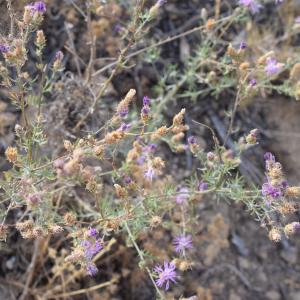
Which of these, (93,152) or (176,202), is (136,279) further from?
(93,152)

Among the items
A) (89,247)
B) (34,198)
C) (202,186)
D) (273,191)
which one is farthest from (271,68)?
(34,198)

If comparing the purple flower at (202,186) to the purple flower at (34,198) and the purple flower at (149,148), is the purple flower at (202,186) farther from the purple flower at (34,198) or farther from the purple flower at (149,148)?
the purple flower at (34,198)

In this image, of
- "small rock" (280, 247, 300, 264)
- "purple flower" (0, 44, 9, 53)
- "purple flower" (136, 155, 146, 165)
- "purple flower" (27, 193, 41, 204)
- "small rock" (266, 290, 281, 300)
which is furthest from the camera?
"small rock" (280, 247, 300, 264)

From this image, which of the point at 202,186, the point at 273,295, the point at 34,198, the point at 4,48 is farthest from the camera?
the point at 273,295

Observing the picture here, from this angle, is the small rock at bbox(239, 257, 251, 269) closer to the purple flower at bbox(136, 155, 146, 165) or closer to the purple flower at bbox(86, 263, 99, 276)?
the purple flower at bbox(136, 155, 146, 165)

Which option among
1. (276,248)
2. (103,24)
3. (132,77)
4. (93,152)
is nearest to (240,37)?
(132,77)

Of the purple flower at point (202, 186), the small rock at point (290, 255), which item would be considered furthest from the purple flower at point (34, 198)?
the small rock at point (290, 255)

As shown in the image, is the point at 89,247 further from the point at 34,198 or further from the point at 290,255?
the point at 290,255

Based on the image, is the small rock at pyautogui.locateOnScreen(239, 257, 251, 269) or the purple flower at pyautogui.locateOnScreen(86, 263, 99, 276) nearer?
the purple flower at pyautogui.locateOnScreen(86, 263, 99, 276)

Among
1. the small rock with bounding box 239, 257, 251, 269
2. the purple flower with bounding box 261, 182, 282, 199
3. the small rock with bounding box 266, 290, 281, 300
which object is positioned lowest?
the small rock with bounding box 266, 290, 281, 300

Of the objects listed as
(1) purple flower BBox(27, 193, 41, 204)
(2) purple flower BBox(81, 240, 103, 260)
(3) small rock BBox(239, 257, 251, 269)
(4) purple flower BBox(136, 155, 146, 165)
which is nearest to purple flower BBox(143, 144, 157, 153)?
(4) purple flower BBox(136, 155, 146, 165)

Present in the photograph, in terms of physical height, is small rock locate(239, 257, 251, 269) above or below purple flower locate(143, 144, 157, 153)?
below
